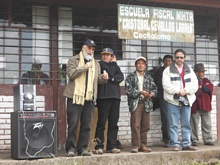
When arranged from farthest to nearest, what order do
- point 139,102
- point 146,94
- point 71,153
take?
point 139,102 < point 146,94 < point 71,153

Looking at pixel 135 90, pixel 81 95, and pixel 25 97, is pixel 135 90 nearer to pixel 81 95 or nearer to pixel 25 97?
pixel 81 95

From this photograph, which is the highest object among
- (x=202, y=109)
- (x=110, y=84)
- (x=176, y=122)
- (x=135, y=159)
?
(x=110, y=84)

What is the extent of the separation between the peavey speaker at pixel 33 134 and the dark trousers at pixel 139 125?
159cm

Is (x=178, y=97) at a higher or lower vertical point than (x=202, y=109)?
higher

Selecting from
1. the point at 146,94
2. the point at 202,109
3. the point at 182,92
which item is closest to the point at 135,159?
the point at 146,94

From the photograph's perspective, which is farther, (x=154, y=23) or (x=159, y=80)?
(x=159, y=80)

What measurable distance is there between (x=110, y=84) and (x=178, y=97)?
132cm

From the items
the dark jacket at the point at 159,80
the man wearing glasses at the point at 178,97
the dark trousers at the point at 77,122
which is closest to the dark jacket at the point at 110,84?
the dark trousers at the point at 77,122

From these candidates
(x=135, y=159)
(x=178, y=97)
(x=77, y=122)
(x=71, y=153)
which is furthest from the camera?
(x=178, y=97)

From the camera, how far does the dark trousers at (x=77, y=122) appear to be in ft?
21.8

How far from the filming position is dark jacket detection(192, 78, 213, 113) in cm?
850

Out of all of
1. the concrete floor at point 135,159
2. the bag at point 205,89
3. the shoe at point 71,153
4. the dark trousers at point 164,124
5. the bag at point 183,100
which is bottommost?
the concrete floor at point 135,159

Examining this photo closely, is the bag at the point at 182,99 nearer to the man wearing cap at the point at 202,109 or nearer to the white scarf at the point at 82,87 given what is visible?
the man wearing cap at the point at 202,109

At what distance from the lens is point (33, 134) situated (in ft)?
20.7
